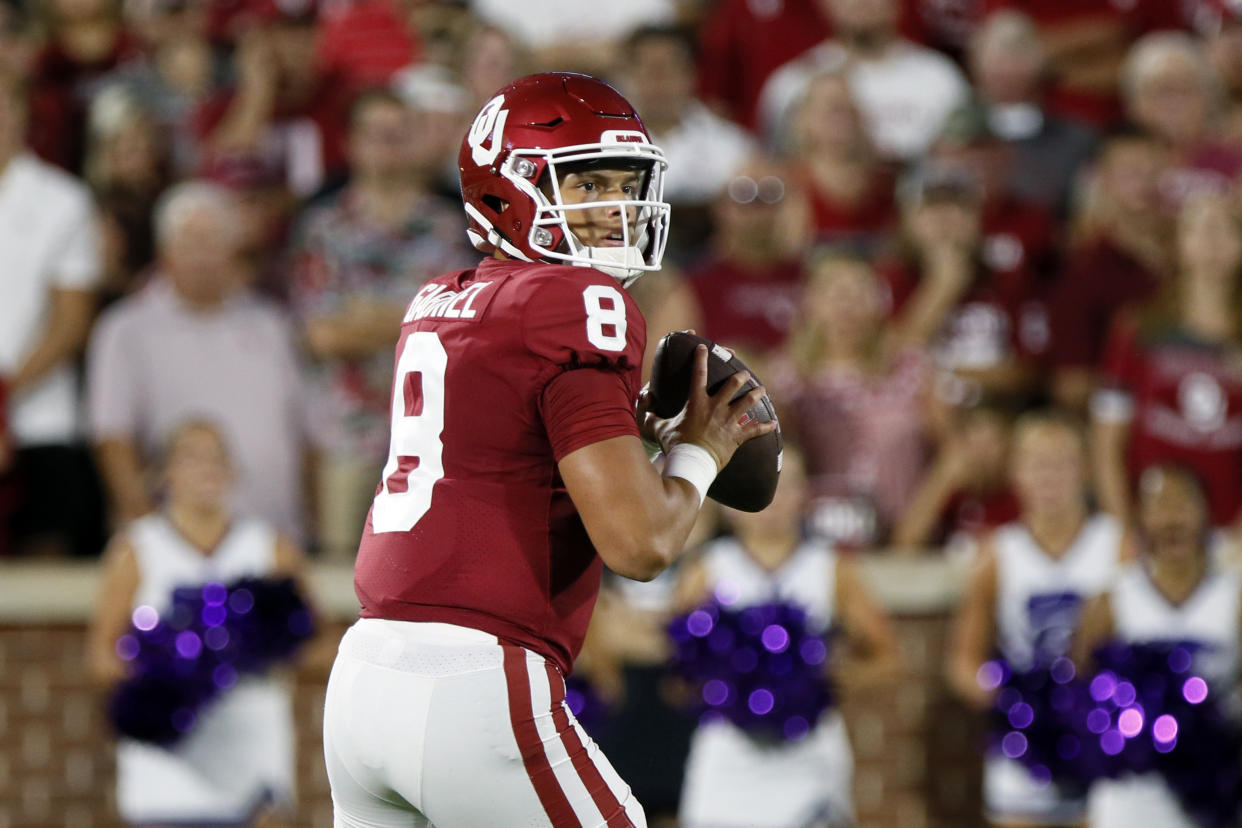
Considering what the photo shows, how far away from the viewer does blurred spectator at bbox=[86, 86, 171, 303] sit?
25.6ft

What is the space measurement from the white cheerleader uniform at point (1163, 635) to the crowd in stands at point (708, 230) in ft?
2.60

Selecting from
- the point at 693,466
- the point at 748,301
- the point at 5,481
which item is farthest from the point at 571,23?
the point at 693,466

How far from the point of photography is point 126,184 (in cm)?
784

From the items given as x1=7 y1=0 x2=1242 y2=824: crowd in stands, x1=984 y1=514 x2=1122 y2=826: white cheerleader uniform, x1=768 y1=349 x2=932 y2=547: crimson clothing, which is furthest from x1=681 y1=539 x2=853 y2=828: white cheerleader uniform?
x1=768 y1=349 x2=932 y2=547: crimson clothing

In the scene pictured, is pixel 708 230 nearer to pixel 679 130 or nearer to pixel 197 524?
pixel 679 130

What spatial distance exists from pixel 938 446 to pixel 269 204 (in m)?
3.07

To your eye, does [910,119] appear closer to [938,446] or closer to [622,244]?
[938,446]

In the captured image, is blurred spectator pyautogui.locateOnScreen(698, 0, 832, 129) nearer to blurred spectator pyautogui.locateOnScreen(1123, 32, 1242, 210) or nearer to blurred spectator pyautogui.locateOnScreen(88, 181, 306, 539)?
blurred spectator pyautogui.locateOnScreen(1123, 32, 1242, 210)

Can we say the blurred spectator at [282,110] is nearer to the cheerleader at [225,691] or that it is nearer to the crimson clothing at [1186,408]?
the cheerleader at [225,691]

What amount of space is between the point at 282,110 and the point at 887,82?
2841 mm

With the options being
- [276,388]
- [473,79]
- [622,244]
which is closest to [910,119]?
→ [473,79]

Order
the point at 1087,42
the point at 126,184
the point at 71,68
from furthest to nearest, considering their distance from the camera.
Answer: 1. the point at 1087,42
2. the point at 71,68
3. the point at 126,184

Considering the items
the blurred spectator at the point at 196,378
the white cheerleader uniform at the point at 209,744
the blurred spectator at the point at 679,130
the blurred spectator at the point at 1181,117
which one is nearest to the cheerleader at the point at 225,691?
the white cheerleader uniform at the point at 209,744

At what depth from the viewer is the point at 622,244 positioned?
3139 millimetres
